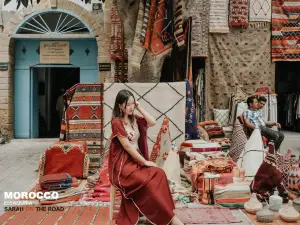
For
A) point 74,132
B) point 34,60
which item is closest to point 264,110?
point 74,132

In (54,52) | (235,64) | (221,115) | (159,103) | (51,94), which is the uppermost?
(54,52)

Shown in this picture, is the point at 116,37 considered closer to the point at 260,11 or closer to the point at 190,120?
the point at 260,11

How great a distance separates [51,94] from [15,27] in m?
4.08

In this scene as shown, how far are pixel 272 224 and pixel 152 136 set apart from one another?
308 cm

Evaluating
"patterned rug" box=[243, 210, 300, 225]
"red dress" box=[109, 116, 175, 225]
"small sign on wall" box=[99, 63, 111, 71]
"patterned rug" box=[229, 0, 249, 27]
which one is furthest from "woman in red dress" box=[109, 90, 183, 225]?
"small sign on wall" box=[99, 63, 111, 71]

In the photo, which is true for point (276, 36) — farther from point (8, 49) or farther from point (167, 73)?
point (8, 49)

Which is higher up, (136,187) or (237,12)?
(237,12)

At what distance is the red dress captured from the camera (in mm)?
4098

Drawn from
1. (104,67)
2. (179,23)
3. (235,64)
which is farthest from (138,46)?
(104,67)

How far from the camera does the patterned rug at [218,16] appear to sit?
1005cm

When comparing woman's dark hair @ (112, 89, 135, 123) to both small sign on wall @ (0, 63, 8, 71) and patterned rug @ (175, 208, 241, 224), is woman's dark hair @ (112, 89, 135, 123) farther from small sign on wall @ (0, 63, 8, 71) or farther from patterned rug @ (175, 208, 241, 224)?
small sign on wall @ (0, 63, 8, 71)

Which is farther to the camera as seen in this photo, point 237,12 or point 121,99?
point 237,12

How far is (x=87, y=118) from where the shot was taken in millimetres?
7230

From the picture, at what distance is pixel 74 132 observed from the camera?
7258 mm
